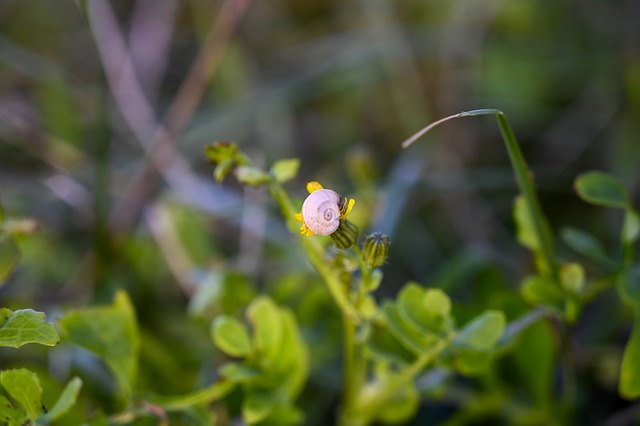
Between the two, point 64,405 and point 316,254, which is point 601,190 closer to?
point 316,254

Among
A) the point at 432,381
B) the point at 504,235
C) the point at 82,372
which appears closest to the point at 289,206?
the point at 432,381

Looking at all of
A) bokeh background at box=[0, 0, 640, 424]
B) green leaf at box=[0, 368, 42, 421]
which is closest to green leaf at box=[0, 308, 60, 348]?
green leaf at box=[0, 368, 42, 421]

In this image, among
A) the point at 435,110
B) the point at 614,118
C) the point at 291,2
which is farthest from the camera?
the point at 291,2

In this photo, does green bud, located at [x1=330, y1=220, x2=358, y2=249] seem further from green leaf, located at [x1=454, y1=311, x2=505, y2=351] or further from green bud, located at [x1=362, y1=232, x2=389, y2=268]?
green leaf, located at [x1=454, y1=311, x2=505, y2=351]

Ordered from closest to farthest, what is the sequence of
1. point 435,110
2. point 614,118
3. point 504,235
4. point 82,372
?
point 82,372, point 504,235, point 614,118, point 435,110

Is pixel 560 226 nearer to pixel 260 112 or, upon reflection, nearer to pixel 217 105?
pixel 260 112

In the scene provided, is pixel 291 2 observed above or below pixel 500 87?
above

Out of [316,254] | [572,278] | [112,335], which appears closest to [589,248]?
[572,278]
